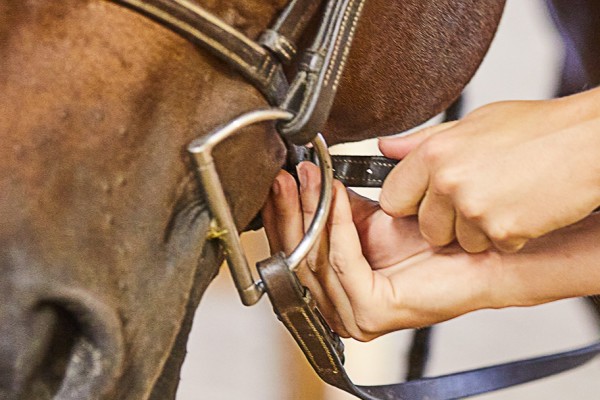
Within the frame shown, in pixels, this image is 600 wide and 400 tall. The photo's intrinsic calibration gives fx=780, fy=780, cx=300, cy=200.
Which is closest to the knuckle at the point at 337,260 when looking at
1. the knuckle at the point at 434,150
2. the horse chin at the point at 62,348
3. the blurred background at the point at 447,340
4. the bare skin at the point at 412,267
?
the bare skin at the point at 412,267

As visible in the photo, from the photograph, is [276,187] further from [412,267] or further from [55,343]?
[55,343]

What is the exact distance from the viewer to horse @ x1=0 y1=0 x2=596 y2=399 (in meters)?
0.38

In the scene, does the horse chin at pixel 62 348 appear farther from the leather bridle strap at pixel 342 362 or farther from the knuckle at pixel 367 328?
the knuckle at pixel 367 328

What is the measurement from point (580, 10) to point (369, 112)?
0.43 m

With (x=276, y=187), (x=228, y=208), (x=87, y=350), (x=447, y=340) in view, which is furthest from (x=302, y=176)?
(x=447, y=340)

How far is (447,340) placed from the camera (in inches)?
55.7

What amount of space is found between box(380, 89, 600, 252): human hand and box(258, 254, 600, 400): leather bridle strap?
12cm

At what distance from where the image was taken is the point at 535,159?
20.0 inches

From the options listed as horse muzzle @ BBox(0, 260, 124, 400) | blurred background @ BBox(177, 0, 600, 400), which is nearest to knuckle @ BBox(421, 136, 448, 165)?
horse muzzle @ BBox(0, 260, 124, 400)

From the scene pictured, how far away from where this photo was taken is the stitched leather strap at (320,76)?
491 mm

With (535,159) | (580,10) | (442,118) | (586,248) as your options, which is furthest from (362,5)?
(442,118)

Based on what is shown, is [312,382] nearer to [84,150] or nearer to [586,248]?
[586,248]

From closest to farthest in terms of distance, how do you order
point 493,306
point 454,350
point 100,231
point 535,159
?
point 100,231 < point 535,159 < point 493,306 < point 454,350

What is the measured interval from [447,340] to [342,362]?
830 mm
